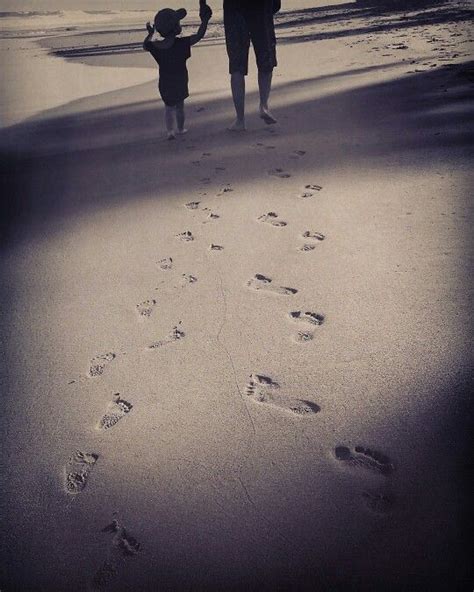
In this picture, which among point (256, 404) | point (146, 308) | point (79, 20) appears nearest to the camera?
point (256, 404)

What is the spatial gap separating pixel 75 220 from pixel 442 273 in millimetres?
1916

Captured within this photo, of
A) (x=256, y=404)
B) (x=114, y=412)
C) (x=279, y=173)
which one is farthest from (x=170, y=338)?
(x=279, y=173)

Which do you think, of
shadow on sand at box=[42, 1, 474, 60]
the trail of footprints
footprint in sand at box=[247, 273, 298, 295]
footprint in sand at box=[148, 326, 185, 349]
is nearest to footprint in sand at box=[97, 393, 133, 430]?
the trail of footprints

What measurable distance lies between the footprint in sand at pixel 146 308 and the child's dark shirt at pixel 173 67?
2.43m

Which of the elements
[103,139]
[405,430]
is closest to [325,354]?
[405,430]

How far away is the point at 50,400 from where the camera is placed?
4.79 feet

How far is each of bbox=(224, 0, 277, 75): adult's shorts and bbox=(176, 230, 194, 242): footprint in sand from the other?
202 cm

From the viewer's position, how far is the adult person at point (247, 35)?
3.42 meters

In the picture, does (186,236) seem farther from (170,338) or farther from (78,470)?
(78,470)

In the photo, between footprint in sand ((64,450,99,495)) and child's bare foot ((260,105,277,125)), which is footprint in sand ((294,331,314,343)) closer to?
footprint in sand ((64,450,99,495))

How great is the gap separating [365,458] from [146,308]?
3.36ft

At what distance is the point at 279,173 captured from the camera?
9.63 ft

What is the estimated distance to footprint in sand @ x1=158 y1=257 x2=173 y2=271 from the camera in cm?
209

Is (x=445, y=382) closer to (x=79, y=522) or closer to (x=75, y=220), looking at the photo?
(x=79, y=522)
